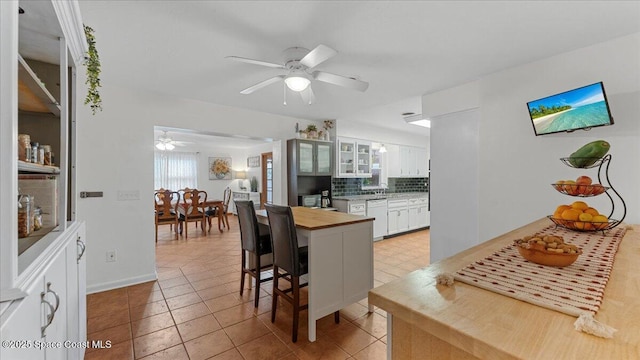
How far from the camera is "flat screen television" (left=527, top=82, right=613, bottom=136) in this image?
1.93m

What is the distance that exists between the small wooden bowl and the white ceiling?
5.00ft

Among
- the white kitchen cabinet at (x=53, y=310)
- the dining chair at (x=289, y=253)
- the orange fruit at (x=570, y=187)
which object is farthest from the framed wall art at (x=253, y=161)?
the orange fruit at (x=570, y=187)

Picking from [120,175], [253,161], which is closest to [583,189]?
[120,175]

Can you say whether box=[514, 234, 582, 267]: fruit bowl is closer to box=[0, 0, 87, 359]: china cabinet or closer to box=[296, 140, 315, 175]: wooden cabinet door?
box=[0, 0, 87, 359]: china cabinet

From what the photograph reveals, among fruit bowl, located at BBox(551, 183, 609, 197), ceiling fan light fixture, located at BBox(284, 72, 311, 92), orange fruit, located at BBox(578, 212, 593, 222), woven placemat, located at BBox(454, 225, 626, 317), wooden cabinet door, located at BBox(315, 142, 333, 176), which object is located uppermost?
ceiling fan light fixture, located at BBox(284, 72, 311, 92)

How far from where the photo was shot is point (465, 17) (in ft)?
5.87

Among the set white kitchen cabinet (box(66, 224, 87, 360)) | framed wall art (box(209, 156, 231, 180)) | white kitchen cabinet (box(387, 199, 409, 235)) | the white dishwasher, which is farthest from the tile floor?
framed wall art (box(209, 156, 231, 180))

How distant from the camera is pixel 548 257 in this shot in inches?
37.2

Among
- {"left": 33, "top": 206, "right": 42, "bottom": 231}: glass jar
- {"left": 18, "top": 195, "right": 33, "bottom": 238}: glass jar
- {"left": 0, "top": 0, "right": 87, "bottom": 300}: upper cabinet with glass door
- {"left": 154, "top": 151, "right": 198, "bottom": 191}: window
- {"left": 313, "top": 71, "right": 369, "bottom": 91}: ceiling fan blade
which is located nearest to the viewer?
{"left": 0, "top": 0, "right": 87, "bottom": 300}: upper cabinet with glass door

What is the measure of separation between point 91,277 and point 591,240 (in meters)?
4.23

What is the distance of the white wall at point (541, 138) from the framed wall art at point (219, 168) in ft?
22.5

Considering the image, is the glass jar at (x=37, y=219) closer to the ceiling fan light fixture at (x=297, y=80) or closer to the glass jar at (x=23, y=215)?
the glass jar at (x=23, y=215)

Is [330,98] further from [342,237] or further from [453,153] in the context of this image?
[342,237]

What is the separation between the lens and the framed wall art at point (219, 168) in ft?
26.8
